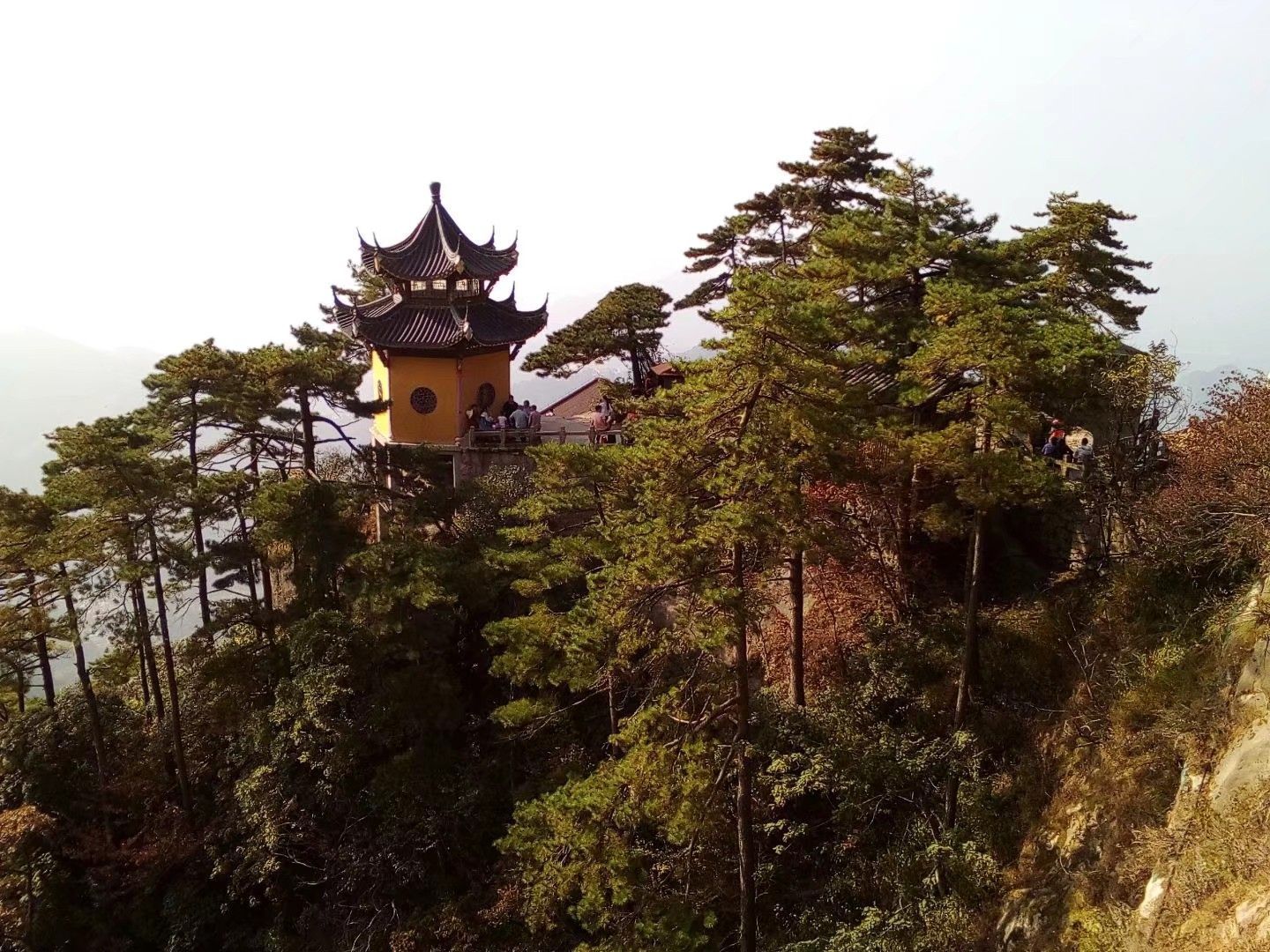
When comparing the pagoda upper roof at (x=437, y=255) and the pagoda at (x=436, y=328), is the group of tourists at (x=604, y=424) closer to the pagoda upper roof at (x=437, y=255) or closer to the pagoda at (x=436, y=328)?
the pagoda at (x=436, y=328)

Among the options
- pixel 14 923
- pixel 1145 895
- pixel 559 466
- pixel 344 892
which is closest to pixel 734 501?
pixel 559 466

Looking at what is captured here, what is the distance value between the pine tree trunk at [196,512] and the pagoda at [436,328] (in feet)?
15.7

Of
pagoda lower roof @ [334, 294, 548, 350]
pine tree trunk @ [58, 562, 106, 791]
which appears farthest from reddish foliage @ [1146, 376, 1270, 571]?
pine tree trunk @ [58, 562, 106, 791]

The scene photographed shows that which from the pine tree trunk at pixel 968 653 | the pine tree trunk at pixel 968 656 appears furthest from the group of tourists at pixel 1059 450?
the pine tree trunk at pixel 968 656

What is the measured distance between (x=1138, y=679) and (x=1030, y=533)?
445 centimetres

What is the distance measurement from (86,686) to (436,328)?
35.1 feet

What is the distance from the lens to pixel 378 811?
47.6ft

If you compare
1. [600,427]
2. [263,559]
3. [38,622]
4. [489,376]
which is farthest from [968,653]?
[38,622]

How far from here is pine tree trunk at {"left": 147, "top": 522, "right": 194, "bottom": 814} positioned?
13391mm

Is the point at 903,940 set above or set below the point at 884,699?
below

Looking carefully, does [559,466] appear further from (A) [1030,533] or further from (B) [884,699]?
(A) [1030,533]

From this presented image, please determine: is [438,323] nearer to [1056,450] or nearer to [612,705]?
[612,705]

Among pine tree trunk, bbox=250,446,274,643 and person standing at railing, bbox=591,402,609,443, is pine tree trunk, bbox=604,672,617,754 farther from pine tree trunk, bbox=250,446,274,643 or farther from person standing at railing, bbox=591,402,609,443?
pine tree trunk, bbox=250,446,274,643

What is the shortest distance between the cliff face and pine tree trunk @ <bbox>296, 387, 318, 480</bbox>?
13.4 m
